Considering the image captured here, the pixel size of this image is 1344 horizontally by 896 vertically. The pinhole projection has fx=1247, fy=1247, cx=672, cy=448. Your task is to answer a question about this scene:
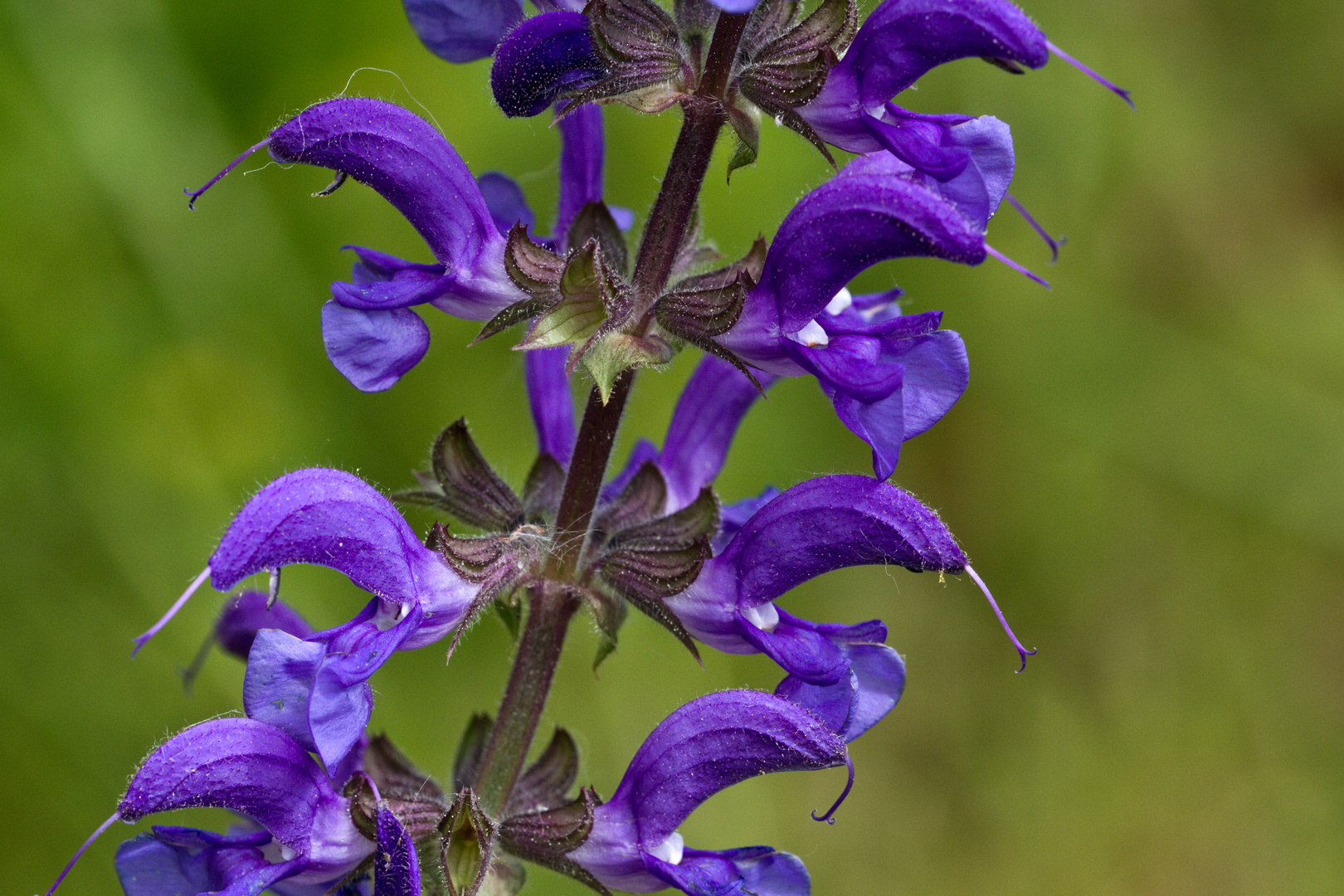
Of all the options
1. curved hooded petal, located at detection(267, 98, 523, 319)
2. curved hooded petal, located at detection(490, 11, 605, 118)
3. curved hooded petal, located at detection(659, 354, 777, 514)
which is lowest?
curved hooded petal, located at detection(659, 354, 777, 514)

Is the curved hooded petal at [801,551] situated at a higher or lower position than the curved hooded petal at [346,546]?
lower

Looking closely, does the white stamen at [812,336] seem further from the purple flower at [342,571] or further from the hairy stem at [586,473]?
the purple flower at [342,571]

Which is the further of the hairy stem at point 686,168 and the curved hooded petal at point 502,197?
the curved hooded petal at point 502,197

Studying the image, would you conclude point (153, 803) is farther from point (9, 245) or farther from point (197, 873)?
point (9, 245)

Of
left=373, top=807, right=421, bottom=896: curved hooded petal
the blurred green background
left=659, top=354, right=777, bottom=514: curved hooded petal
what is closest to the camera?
left=373, top=807, right=421, bottom=896: curved hooded petal

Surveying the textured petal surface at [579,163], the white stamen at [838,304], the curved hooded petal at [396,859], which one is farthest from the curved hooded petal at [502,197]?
the curved hooded petal at [396,859]

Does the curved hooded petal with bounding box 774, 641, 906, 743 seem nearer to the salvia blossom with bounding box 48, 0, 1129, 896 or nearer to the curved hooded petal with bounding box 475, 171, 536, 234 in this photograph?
the salvia blossom with bounding box 48, 0, 1129, 896

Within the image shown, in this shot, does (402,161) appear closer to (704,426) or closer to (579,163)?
(579,163)

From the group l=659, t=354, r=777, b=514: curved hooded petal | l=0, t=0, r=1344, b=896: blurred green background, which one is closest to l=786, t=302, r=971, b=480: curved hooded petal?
l=659, t=354, r=777, b=514: curved hooded petal
